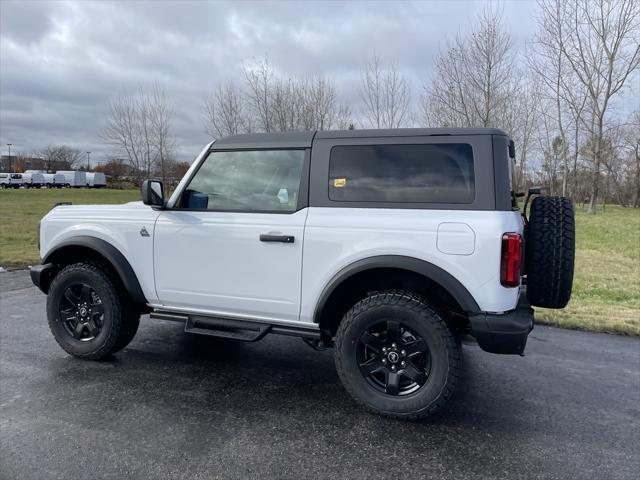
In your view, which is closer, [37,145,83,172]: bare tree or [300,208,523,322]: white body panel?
[300,208,523,322]: white body panel

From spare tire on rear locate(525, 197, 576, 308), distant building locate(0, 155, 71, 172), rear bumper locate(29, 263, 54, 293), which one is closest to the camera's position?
spare tire on rear locate(525, 197, 576, 308)

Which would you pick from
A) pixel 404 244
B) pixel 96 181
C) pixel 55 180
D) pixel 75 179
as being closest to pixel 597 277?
pixel 404 244

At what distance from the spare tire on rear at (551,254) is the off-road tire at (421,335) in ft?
2.60

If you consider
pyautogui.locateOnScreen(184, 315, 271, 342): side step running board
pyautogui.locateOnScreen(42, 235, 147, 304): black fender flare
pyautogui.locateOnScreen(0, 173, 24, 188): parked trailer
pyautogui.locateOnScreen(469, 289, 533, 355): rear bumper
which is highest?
pyautogui.locateOnScreen(0, 173, 24, 188): parked trailer

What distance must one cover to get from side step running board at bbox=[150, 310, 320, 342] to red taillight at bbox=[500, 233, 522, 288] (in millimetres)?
1354

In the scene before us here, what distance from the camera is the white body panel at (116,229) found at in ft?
12.1

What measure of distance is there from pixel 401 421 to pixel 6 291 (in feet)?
20.4

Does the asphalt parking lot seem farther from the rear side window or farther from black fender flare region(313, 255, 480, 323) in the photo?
the rear side window

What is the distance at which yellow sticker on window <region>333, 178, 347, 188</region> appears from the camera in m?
3.20

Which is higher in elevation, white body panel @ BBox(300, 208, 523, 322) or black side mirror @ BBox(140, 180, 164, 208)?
black side mirror @ BBox(140, 180, 164, 208)

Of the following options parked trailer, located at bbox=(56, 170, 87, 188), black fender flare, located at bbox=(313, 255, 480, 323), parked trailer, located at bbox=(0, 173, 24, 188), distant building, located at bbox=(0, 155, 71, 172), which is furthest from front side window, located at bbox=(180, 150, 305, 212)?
Result: distant building, located at bbox=(0, 155, 71, 172)

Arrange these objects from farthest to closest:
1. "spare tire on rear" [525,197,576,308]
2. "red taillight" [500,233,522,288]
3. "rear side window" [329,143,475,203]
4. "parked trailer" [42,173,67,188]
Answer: "parked trailer" [42,173,67,188] → "spare tire on rear" [525,197,576,308] → "rear side window" [329,143,475,203] → "red taillight" [500,233,522,288]

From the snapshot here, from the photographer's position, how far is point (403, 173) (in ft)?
10.0

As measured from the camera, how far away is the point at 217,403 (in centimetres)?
317
